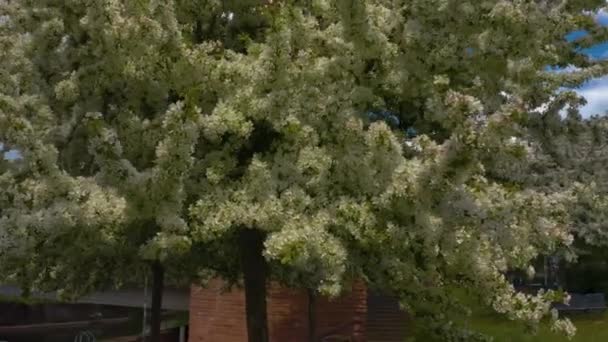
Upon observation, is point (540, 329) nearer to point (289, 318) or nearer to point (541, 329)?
point (541, 329)

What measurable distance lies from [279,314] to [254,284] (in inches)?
345

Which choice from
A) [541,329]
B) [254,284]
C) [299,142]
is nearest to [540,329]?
[541,329]

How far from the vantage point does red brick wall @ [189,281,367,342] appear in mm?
19047

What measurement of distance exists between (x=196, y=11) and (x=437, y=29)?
3324mm

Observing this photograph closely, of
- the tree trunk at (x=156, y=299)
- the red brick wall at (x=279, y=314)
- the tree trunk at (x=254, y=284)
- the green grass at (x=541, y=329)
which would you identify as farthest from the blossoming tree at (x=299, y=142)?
the green grass at (x=541, y=329)

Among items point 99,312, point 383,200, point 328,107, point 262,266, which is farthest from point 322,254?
point 99,312

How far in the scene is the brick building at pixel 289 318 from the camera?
62.5 ft

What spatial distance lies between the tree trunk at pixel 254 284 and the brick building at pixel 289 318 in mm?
7912

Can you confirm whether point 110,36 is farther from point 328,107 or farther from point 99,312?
point 99,312

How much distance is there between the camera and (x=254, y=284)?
1052 cm

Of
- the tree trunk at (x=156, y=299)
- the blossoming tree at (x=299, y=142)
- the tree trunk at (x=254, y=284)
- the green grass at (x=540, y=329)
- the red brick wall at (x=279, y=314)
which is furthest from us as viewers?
the green grass at (x=540, y=329)

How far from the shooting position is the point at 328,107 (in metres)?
8.23

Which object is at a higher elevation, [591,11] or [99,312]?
[591,11]

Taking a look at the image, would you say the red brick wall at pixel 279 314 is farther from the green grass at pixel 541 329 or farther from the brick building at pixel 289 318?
the green grass at pixel 541 329
